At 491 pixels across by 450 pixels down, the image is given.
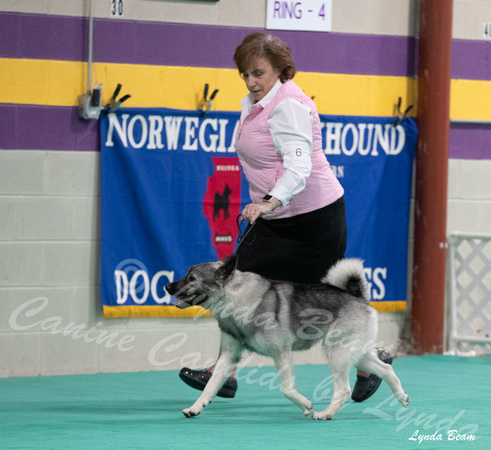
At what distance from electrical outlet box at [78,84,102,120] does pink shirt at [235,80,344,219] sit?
1543 millimetres

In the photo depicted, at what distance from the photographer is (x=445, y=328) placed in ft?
20.7

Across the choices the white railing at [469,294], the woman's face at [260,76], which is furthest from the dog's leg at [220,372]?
the white railing at [469,294]

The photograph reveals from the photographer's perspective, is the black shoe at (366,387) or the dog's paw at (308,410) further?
the black shoe at (366,387)

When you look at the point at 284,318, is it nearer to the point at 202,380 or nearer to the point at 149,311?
the point at 202,380

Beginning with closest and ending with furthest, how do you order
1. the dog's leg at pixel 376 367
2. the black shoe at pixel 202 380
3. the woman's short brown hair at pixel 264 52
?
the woman's short brown hair at pixel 264 52
the dog's leg at pixel 376 367
the black shoe at pixel 202 380

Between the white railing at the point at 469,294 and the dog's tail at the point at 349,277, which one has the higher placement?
the dog's tail at the point at 349,277

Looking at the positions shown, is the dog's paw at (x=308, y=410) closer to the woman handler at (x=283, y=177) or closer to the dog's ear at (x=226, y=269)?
the woman handler at (x=283, y=177)

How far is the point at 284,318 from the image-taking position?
390cm

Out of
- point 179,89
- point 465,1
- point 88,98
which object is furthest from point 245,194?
point 465,1

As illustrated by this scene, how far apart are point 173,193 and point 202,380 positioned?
163cm

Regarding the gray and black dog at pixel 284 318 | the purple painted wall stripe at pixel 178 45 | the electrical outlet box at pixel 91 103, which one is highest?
the purple painted wall stripe at pixel 178 45

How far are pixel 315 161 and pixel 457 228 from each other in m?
2.54

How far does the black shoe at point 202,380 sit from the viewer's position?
14.0ft

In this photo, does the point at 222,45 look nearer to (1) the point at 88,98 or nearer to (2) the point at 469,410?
(1) the point at 88,98
